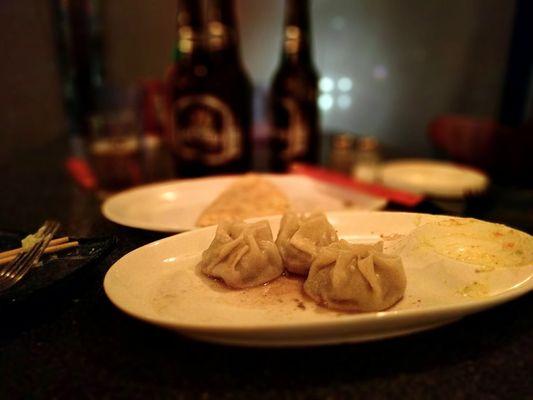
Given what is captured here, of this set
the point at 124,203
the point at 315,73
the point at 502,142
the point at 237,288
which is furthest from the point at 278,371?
the point at 502,142

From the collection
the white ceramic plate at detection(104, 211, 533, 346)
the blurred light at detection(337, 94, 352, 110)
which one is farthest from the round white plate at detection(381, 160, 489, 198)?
the blurred light at detection(337, 94, 352, 110)

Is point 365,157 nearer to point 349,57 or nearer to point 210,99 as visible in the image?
point 210,99

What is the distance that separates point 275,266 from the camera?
2.30 ft

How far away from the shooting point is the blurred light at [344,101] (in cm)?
304

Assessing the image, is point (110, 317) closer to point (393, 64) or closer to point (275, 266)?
point (275, 266)

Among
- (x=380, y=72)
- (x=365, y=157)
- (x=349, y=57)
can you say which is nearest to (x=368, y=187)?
(x=365, y=157)

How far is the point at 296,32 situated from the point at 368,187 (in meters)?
0.77

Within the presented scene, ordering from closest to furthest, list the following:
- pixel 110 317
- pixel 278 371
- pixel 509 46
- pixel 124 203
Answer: pixel 278 371 < pixel 110 317 < pixel 124 203 < pixel 509 46

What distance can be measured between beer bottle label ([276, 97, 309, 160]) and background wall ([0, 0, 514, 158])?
102 centimetres

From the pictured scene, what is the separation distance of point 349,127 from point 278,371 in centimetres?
274

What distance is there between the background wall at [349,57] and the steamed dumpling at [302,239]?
163cm

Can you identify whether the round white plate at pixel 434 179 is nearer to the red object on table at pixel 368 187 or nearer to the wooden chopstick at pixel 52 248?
the red object on table at pixel 368 187

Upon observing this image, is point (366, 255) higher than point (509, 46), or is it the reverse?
point (509, 46)

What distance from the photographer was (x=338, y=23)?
2.95 m
